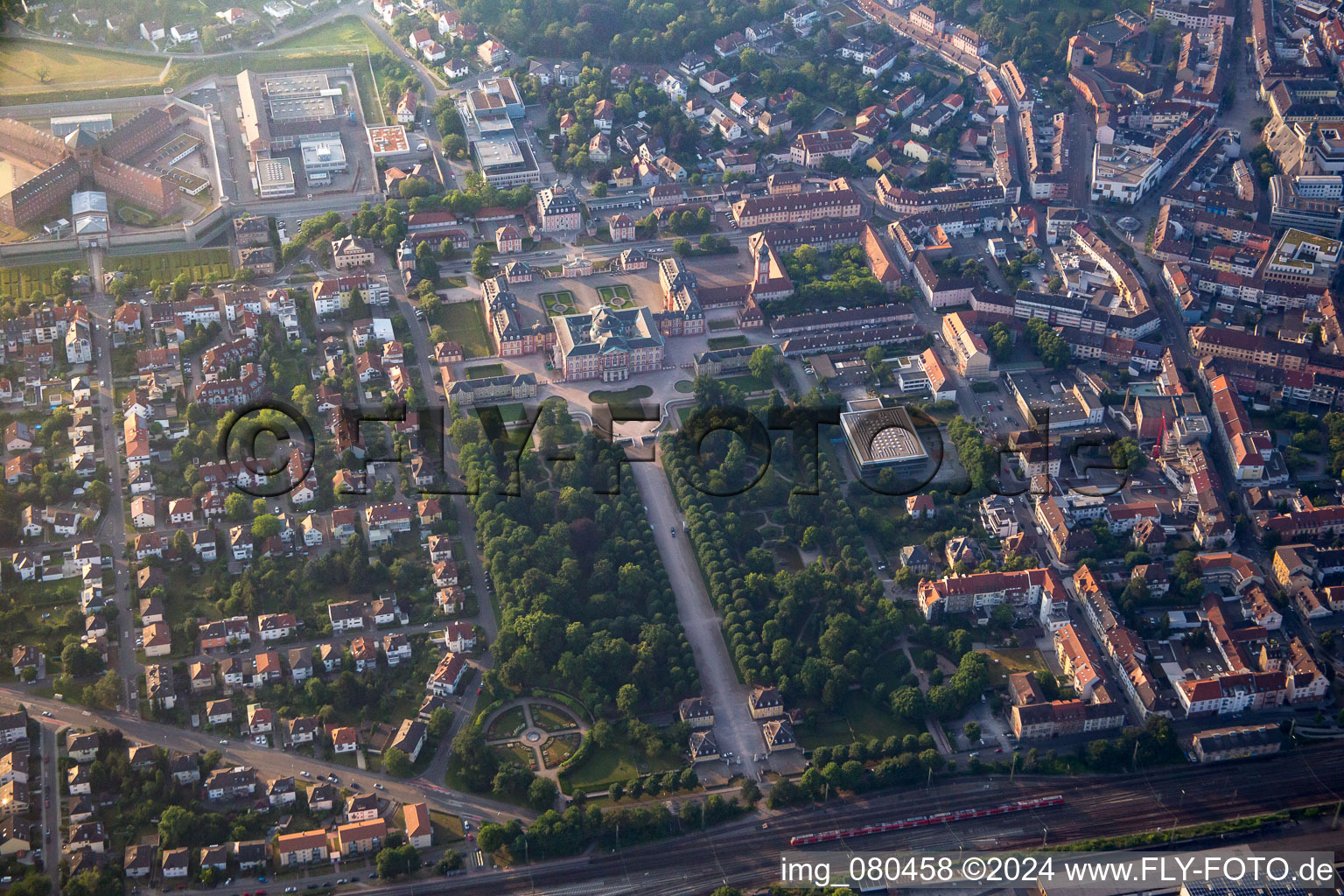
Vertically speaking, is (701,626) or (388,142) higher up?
(388,142)

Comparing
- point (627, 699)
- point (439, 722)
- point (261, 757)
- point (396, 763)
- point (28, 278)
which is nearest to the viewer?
point (396, 763)

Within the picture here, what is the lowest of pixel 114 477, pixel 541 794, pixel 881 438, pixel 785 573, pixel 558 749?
pixel 541 794

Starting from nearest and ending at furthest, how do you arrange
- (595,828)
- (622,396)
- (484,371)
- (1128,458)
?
(595,828), (1128,458), (622,396), (484,371)

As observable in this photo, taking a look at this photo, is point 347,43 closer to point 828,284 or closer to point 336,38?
point 336,38

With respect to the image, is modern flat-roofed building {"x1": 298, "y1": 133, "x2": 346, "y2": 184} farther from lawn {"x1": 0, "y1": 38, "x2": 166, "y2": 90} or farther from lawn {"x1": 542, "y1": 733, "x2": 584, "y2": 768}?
lawn {"x1": 542, "y1": 733, "x2": 584, "y2": 768}

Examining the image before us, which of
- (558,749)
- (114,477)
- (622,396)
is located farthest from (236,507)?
(558,749)

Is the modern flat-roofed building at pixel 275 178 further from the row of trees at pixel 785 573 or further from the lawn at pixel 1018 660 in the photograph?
the lawn at pixel 1018 660

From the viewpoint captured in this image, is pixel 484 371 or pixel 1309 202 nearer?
pixel 484 371
